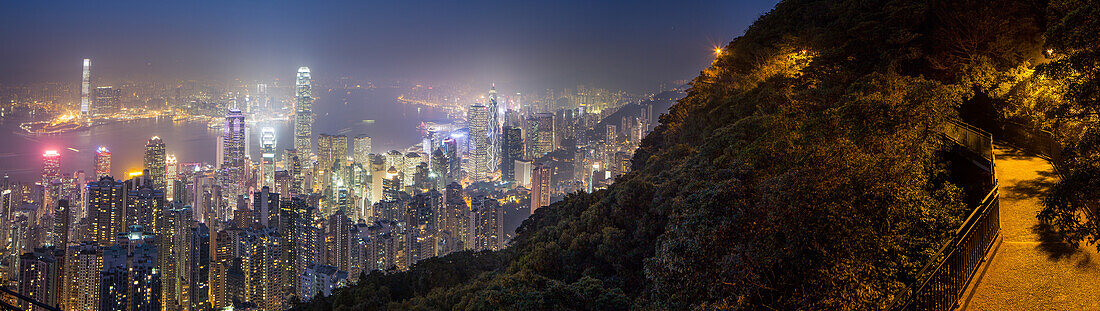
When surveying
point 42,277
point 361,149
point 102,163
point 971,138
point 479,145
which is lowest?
point 42,277

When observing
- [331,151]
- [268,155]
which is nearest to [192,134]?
[268,155]

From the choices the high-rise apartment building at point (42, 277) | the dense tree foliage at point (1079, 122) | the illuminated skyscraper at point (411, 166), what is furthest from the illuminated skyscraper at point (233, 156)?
the dense tree foliage at point (1079, 122)

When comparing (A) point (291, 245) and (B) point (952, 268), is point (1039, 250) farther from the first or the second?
(A) point (291, 245)

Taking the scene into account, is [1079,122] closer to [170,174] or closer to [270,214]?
[270,214]

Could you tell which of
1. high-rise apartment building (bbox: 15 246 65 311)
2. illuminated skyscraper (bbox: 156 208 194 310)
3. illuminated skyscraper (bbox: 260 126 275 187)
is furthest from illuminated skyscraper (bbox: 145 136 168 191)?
high-rise apartment building (bbox: 15 246 65 311)

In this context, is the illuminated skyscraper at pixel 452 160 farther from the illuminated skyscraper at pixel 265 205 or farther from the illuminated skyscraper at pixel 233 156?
the illuminated skyscraper at pixel 265 205

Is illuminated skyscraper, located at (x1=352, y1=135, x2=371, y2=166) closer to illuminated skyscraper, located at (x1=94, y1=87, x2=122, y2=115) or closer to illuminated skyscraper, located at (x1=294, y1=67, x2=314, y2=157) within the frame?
illuminated skyscraper, located at (x1=294, y1=67, x2=314, y2=157)
